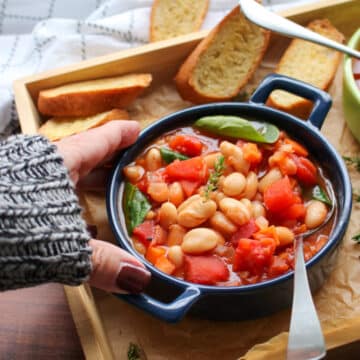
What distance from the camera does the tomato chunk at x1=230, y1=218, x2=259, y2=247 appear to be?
133 cm

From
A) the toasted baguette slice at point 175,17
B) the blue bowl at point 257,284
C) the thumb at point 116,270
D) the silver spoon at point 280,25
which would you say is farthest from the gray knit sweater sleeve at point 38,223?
the toasted baguette slice at point 175,17

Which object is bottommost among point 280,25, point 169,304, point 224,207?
point 169,304

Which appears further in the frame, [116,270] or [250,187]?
[250,187]

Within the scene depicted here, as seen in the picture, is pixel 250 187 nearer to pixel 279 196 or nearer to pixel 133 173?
pixel 279 196

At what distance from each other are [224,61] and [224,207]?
55 cm

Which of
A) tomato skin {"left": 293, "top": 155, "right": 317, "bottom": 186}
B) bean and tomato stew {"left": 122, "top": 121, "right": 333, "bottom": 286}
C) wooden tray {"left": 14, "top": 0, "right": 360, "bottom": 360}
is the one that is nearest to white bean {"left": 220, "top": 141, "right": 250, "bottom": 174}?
bean and tomato stew {"left": 122, "top": 121, "right": 333, "bottom": 286}

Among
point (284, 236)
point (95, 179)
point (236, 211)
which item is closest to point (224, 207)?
point (236, 211)

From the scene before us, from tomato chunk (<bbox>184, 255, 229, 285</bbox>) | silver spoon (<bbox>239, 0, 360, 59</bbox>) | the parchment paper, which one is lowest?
the parchment paper

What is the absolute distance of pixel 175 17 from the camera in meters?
1.92

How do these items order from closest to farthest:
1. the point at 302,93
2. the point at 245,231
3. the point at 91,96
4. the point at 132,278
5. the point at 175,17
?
the point at 132,278 < the point at 245,231 < the point at 302,93 < the point at 91,96 < the point at 175,17

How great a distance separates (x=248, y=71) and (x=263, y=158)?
0.36m

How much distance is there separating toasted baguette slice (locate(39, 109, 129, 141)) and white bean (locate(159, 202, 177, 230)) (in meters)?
0.37

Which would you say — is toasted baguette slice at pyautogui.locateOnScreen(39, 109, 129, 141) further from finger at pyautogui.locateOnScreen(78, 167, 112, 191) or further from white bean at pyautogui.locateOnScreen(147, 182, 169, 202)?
white bean at pyautogui.locateOnScreen(147, 182, 169, 202)

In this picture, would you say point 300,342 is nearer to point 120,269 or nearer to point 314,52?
point 120,269
